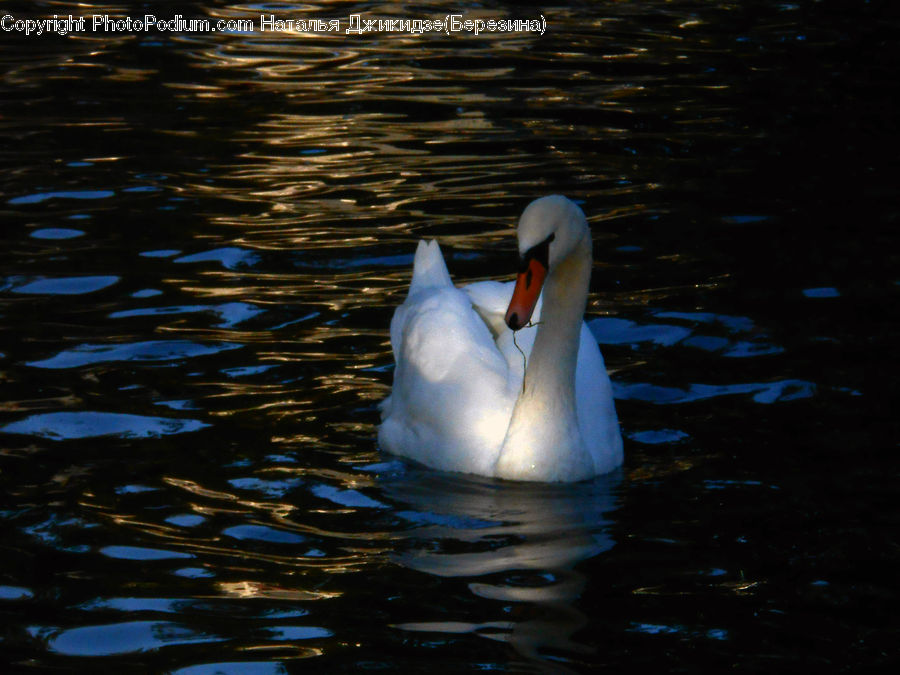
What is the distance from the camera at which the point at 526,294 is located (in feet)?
19.9

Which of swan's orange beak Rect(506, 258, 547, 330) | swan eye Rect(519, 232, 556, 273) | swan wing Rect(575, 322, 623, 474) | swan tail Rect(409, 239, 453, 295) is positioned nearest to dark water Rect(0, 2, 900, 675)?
swan wing Rect(575, 322, 623, 474)

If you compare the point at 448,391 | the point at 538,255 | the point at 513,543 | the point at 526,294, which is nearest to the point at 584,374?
the point at 448,391

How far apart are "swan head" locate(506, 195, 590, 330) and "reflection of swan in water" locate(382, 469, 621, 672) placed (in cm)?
80

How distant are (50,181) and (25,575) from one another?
19.5 feet

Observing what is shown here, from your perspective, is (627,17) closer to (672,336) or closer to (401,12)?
(401,12)

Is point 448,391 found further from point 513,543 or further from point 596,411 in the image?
point 513,543

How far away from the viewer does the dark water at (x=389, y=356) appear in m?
5.22

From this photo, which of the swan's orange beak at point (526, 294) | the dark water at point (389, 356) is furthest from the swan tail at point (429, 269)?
the swan's orange beak at point (526, 294)

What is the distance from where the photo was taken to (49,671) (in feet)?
16.0

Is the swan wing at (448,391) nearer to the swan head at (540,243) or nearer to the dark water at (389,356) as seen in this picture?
the dark water at (389,356)

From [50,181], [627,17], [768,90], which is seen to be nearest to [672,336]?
[50,181]

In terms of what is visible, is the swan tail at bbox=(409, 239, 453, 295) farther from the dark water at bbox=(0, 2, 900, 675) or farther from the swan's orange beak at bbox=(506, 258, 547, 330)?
the swan's orange beak at bbox=(506, 258, 547, 330)

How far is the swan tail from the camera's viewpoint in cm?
789

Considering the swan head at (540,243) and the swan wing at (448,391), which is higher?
the swan head at (540,243)
